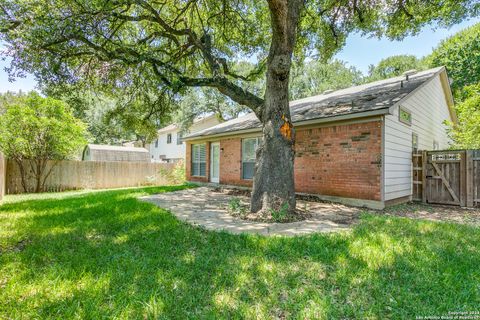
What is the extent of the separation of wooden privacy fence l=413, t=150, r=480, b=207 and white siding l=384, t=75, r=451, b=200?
1.20ft

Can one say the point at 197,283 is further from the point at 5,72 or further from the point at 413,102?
the point at 413,102

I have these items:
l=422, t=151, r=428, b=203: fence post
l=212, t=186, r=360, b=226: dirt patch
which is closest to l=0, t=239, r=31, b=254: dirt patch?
l=212, t=186, r=360, b=226: dirt patch

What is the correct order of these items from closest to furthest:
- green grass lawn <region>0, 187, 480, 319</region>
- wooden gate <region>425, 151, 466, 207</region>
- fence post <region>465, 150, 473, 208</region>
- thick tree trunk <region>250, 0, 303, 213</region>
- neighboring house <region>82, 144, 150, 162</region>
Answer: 1. green grass lawn <region>0, 187, 480, 319</region>
2. thick tree trunk <region>250, 0, 303, 213</region>
3. fence post <region>465, 150, 473, 208</region>
4. wooden gate <region>425, 151, 466, 207</region>
5. neighboring house <region>82, 144, 150, 162</region>

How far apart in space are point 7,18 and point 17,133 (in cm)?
718

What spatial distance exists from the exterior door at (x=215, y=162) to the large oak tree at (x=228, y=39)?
3.82 m

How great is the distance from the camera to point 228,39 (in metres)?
10.9

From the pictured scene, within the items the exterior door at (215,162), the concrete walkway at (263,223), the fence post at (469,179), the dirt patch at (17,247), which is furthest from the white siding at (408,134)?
the dirt patch at (17,247)

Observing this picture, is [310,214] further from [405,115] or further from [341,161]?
[405,115]

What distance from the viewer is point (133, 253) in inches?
143

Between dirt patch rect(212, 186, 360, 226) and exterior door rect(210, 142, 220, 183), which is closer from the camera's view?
dirt patch rect(212, 186, 360, 226)

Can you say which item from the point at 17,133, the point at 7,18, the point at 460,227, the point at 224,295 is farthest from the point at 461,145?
the point at 17,133

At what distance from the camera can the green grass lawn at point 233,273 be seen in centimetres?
236

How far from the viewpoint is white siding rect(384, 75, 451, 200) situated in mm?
7625

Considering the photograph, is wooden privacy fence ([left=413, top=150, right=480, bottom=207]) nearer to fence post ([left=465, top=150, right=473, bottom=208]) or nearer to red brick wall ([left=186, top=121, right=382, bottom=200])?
fence post ([left=465, top=150, right=473, bottom=208])
